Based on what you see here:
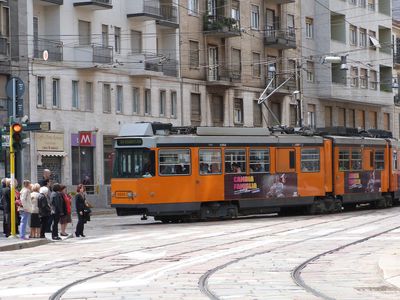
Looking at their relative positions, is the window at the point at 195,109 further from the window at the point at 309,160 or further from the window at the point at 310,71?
the window at the point at 309,160

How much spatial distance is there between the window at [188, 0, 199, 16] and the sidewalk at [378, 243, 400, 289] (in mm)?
34729

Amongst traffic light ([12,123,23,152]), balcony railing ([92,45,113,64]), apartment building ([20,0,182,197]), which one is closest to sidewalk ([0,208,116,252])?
traffic light ([12,123,23,152])

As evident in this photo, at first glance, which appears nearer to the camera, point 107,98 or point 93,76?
point 93,76

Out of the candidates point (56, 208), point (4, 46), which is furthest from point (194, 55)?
point (56, 208)

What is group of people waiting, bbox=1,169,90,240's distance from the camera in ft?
84.8

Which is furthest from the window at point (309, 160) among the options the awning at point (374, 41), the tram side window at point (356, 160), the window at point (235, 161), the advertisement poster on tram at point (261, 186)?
the awning at point (374, 41)

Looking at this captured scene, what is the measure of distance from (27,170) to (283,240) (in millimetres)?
20529

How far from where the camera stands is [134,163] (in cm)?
3203

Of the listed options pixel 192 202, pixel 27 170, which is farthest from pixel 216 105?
pixel 192 202

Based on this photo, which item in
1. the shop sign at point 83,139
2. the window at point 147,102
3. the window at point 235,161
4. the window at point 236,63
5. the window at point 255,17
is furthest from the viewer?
the window at point 255,17

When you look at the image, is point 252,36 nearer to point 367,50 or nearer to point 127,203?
point 367,50

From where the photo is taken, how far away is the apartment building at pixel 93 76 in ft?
144

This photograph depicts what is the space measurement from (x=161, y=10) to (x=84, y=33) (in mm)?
6254

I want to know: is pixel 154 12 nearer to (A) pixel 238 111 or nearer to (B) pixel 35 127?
(A) pixel 238 111
